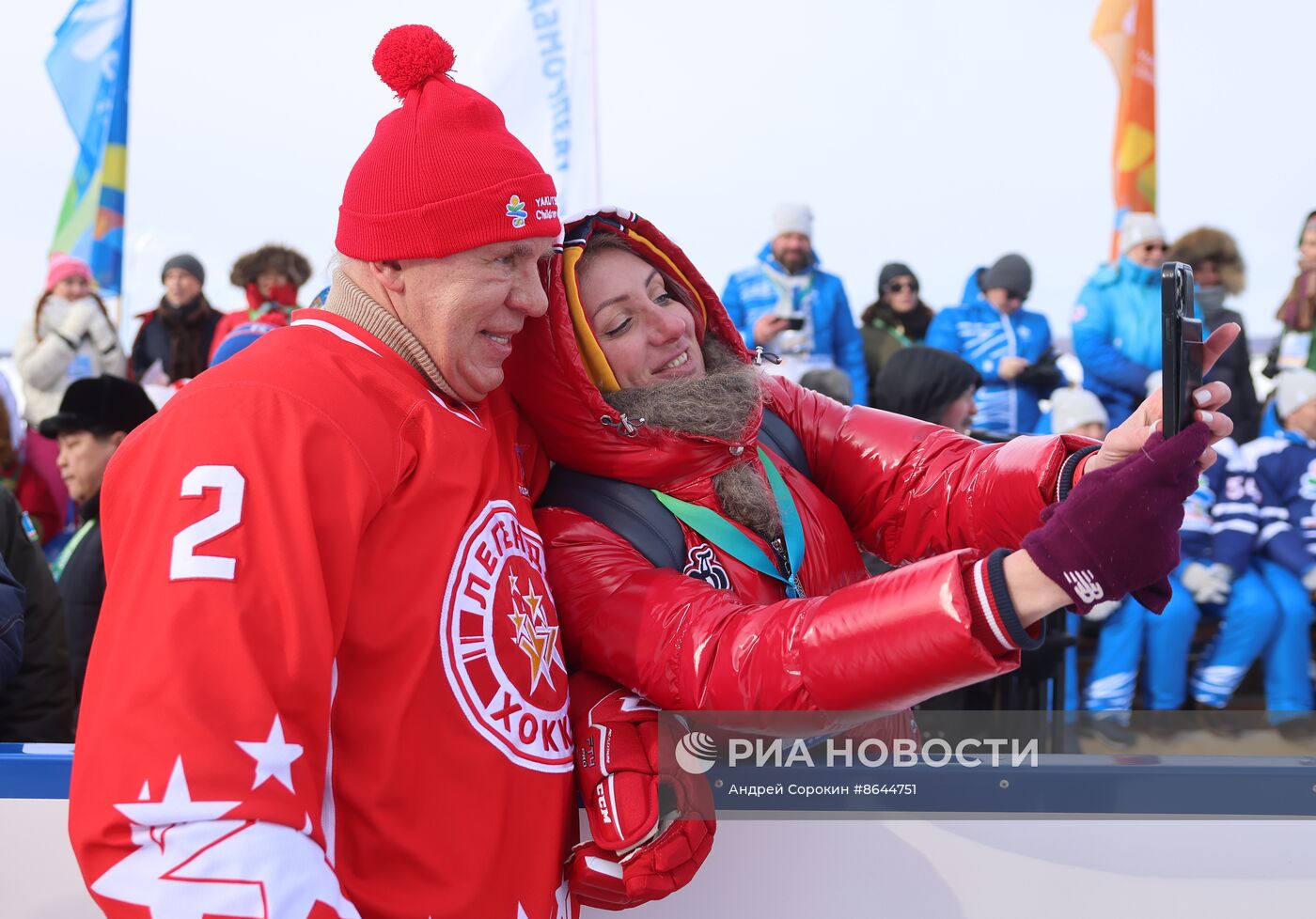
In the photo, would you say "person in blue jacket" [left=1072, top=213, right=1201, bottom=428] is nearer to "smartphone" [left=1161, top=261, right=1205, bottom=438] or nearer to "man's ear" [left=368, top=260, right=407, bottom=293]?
"smartphone" [left=1161, top=261, right=1205, bottom=438]

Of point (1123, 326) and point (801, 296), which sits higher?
point (801, 296)

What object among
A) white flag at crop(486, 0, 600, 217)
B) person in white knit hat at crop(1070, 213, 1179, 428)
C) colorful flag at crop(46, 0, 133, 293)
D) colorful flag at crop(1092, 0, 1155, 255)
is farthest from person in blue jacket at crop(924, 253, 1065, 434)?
colorful flag at crop(46, 0, 133, 293)

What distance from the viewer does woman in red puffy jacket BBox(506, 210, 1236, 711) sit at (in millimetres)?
1449

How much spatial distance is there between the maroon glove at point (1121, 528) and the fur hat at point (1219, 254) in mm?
4644

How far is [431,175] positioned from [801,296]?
434 cm

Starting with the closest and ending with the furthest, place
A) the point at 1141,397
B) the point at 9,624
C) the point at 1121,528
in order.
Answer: the point at 1121,528
the point at 9,624
the point at 1141,397

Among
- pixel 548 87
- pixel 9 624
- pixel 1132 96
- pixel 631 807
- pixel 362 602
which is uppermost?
pixel 1132 96

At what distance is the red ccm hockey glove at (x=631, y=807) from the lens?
1.70 m

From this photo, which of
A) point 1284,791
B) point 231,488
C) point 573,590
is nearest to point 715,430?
point 573,590

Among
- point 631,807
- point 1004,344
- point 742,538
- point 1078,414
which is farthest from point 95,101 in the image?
point 631,807

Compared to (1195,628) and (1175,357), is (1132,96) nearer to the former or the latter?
(1195,628)

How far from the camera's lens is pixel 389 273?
1.67 m

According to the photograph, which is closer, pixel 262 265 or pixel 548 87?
pixel 548 87

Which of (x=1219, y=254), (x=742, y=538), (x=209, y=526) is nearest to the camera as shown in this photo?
(x=209, y=526)
